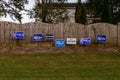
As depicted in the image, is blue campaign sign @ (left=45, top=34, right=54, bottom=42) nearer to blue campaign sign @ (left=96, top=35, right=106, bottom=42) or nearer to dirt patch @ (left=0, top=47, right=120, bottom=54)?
dirt patch @ (left=0, top=47, right=120, bottom=54)

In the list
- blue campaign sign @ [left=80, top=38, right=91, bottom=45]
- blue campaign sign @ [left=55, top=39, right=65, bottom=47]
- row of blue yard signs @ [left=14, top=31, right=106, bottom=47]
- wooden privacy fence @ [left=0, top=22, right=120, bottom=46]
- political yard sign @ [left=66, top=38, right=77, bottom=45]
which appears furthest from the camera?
blue campaign sign @ [left=80, top=38, right=91, bottom=45]

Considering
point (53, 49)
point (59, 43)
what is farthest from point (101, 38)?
point (53, 49)

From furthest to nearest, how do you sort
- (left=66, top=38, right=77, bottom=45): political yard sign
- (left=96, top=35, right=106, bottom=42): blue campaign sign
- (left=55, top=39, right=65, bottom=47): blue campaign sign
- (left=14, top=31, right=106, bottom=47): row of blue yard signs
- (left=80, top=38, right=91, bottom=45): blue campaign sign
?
1. (left=96, top=35, right=106, bottom=42): blue campaign sign
2. (left=80, top=38, right=91, bottom=45): blue campaign sign
3. (left=66, top=38, right=77, bottom=45): political yard sign
4. (left=14, top=31, right=106, bottom=47): row of blue yard signs
5. (left=55, top=39, right=65, bottom=47): blue campaign sign

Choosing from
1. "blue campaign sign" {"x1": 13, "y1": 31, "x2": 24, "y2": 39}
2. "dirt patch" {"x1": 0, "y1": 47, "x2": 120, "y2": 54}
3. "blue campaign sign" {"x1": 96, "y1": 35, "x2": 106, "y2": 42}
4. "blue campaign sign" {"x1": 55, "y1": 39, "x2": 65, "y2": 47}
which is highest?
"blue campaign sign" {"x1": 13, "y1": 31, "x2": 24, "y2": 39}

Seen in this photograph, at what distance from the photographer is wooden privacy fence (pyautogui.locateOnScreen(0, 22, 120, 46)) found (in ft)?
103

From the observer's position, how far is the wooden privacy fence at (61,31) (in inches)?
1241

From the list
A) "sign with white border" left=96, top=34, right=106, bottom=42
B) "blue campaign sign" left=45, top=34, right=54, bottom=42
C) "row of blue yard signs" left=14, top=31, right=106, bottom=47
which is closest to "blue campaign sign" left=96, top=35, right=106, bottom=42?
"sign with white border" left=96, top=34, right=106, bottom=42

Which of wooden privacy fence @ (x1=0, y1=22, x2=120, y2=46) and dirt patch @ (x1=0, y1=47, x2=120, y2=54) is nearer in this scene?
dirt patch @ (x1=0, y1=47, x2=120, y2=54)

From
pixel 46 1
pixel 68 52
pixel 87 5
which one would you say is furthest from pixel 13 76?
pixel 87 5

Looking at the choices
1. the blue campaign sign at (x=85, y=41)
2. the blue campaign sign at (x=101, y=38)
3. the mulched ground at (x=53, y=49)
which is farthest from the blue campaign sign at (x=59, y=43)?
the blue campaign sign at (x=101, y=38)

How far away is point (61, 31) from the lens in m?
32.1

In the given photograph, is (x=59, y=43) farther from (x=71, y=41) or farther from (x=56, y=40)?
(x=71, y=41)

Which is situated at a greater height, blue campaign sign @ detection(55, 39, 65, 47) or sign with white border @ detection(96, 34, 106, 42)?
sign with white border @ detection(96, 34, 106, 42)

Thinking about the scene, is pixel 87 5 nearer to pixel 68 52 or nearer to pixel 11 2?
pixel 11 2
